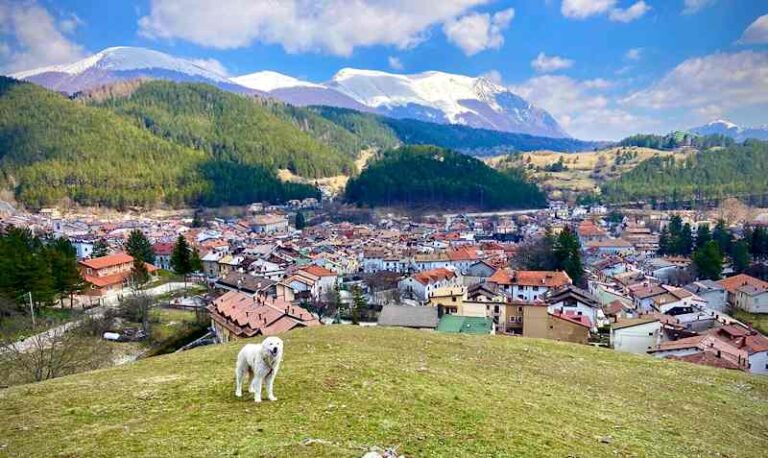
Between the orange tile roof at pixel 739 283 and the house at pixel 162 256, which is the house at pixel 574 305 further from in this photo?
the house at pixel 162 256

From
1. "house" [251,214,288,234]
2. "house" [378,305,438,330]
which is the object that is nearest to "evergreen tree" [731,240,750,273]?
"house" [378,305,438,330]

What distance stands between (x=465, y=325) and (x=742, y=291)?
152 ft

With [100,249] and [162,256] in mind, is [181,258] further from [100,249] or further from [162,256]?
[100,249]

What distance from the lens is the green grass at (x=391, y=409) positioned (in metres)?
10.0

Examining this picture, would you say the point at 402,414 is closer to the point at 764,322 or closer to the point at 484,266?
the point at 764,322

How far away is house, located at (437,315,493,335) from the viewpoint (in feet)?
126

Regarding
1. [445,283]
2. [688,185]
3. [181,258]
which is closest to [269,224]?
[181,258]

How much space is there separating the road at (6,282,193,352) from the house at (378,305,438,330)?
79.2 feet

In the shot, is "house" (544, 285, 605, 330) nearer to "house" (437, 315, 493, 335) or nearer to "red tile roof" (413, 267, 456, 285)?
"house" (437, 315, 493, 335)

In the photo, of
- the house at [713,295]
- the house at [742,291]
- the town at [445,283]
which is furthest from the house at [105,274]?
the house at [742,291]

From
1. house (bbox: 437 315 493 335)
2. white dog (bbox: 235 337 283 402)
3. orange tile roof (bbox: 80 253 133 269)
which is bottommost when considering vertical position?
house (bbox: 437 315 493 335)

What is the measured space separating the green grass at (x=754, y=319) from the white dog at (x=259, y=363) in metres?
60.9

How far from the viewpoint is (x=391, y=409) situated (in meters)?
11.9

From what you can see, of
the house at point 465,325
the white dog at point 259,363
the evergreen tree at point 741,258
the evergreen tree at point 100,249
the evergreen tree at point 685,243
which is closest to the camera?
the white dog at point 259,363
